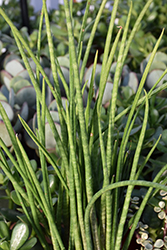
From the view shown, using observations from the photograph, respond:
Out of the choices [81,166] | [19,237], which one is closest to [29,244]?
[19,237]

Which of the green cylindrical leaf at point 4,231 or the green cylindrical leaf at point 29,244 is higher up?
the green cylindrical leaf at point 4,231

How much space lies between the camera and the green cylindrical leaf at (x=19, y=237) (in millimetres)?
415

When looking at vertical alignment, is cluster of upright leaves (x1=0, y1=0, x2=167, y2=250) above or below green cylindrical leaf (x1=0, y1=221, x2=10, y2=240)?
above

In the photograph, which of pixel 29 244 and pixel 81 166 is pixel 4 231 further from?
pixel 81 166

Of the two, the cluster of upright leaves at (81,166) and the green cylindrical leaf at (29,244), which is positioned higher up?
the cluster of upright leaves at (81,166)

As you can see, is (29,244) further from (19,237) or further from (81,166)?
(81,166)

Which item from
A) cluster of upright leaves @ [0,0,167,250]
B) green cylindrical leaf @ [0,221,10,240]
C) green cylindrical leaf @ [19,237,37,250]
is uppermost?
cluster of upright leaves @ [0,0,167,250]

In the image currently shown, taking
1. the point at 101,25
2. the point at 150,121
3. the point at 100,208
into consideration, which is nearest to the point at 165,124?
the point at 150,121

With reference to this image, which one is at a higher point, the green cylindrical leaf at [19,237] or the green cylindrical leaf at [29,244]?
the green cylindrical leaf at [19,237]

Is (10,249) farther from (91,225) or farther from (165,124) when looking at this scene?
(165,124)

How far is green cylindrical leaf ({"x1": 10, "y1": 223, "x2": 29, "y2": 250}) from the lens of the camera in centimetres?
42

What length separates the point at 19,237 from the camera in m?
0.42

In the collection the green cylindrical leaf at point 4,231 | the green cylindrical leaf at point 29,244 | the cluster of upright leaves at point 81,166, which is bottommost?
the green cylindrical leaf at point 29,244

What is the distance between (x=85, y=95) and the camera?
0.77 m
